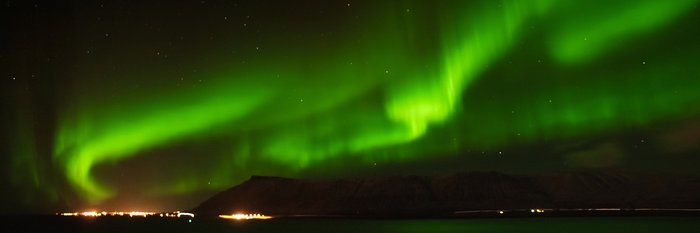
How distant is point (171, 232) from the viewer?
120 meters

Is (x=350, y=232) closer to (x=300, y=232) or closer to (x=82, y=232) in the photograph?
(x=300, y=232)

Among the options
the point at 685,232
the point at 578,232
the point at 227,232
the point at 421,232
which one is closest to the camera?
the point at 685,232

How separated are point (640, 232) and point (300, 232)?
174 feet

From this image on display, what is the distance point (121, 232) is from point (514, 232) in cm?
6517

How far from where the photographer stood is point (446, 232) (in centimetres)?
11262

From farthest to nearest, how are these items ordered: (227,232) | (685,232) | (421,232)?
(227,232), (421,232), (685,232)

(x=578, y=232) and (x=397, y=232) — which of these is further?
(x=397, y=232)

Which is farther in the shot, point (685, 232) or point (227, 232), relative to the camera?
point (227, 232)

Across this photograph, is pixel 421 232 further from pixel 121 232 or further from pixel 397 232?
pixel 121 232

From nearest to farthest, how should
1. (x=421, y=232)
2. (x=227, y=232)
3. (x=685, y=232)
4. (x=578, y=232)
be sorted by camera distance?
1. (x=685, y=232)
2. (x=578, y=232)
3. (x=421, y=232)
4. (x=227, y=232)

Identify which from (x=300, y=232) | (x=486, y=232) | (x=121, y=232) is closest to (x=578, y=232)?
(x=486, y=232)

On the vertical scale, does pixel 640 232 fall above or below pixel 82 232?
below

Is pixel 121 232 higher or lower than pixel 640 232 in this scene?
higher

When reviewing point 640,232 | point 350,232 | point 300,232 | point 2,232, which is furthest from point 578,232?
point 2,232
